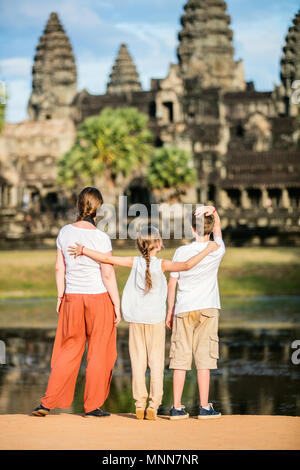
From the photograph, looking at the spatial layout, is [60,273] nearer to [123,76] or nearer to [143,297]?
[143,297]

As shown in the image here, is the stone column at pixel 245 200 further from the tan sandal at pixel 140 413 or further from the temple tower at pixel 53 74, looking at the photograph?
the tan sandal at pixel 140 413

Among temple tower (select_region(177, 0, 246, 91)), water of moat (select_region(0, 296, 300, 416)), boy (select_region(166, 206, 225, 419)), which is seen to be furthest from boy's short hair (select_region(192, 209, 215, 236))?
temple tower (select_region(177, 0, 246, 91))

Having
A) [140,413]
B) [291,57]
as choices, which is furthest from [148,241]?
[291,57]

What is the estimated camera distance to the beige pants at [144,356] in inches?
421

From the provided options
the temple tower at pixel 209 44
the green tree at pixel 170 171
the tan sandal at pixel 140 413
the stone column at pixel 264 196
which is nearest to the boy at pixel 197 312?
the tan sandal at pixel 140 413

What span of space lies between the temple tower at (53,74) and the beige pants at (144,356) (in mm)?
105497

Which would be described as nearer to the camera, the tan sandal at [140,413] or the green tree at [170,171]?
the tan sandal at [140,413]

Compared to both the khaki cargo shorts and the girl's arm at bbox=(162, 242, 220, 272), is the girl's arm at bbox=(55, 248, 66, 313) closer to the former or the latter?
the girl's arm at bbox=(162, 242, 220, 272)

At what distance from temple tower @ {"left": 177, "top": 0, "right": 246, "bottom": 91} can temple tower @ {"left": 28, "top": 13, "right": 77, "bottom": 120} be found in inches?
536

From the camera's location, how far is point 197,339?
10.9m

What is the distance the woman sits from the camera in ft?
34.8

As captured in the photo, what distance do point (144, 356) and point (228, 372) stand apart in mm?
6562

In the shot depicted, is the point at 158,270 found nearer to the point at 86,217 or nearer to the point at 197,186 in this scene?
the point at 86,217
